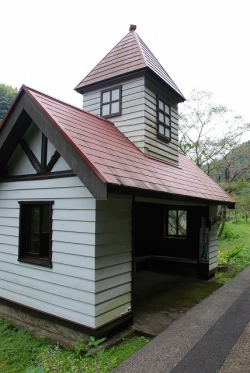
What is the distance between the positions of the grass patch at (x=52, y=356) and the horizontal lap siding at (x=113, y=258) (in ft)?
1.54

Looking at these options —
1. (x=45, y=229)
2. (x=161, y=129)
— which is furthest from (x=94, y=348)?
(x=161, y=129)

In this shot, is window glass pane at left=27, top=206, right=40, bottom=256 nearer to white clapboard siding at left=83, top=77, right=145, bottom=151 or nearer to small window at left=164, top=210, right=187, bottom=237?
white clapboard siding at left=83, top=77, right=145, bottom=151

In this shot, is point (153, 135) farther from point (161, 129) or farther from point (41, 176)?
point (41, 176)

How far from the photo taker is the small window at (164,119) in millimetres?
7496

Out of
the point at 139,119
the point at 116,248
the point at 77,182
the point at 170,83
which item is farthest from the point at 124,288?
the point at 170,83

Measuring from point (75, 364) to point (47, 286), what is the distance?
1475mm

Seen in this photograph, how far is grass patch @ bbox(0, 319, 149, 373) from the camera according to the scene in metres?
3.66

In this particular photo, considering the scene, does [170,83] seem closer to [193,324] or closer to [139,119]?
[139,119]

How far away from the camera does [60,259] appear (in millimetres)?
4695

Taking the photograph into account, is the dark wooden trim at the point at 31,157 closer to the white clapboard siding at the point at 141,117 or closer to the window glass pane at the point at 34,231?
the window glass pane at the point at 34,231

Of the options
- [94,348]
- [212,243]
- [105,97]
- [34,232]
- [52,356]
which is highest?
[105,97]

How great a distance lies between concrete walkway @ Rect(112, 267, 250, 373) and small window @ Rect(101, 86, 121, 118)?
5191 mm

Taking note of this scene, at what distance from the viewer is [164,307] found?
234 inches

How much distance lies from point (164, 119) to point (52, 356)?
20.3 ft
